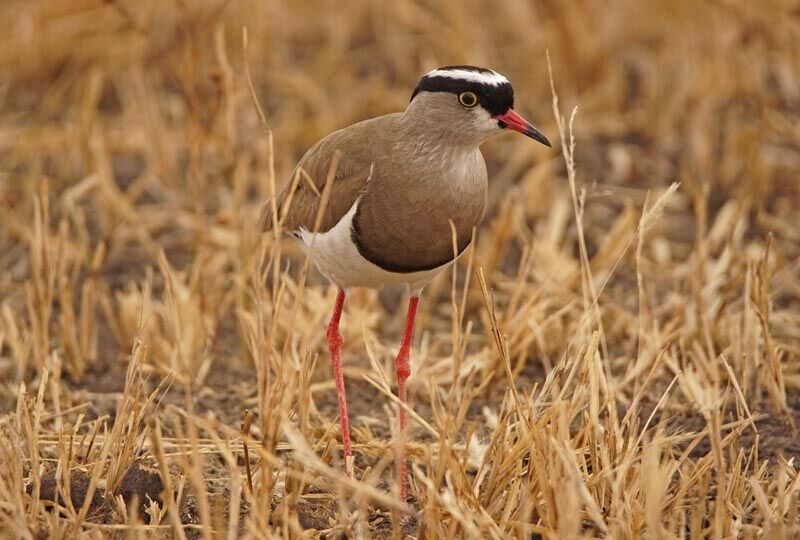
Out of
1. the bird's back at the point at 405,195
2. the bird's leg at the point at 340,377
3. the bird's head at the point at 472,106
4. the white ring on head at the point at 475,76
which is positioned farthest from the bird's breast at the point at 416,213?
the bird's leg at the point at 340,377

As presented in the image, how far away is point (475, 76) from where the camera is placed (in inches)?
137

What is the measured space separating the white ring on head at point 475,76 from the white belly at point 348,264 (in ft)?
1.56

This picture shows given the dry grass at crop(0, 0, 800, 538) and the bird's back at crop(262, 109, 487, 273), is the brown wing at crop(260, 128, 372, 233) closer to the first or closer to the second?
the bird's back at crop(262, 109, 487, 273)

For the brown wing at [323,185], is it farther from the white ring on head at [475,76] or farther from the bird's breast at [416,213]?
the white ring on head at [475,76]

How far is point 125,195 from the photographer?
5.99m

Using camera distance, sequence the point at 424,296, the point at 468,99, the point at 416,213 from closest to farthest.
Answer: the point at 416,213
the point at 468,99
the point at 424,296

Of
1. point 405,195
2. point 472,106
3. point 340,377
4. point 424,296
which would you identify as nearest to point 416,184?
point 405,195

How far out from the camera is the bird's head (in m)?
3.46

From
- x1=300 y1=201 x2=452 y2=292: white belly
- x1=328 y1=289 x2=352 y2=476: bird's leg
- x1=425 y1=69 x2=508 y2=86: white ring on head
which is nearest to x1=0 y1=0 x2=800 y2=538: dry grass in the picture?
x1=328 y1=289 x2=352 y2=476: bird's leg

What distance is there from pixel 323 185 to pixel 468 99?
0.53 m

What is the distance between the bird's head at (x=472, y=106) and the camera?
346 centimetres

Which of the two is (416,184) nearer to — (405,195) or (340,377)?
(405,195)

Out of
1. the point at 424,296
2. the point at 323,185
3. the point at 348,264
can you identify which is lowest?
the point at 424,296

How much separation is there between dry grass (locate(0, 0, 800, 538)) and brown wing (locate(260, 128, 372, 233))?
1.16 ft
